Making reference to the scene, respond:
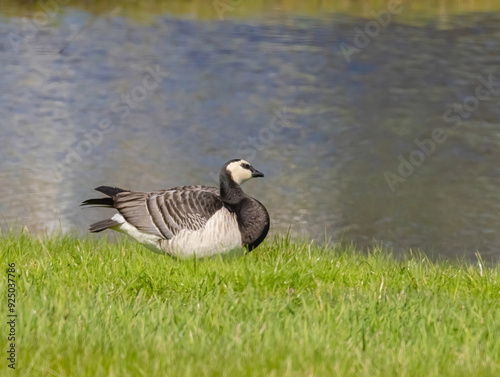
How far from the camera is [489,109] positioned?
70.4ft

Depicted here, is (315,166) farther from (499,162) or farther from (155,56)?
(155,56)

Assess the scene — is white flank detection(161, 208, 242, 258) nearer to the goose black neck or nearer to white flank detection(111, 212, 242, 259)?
white flank detection(111, 212, 242, 259)

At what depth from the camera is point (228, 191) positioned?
8938 mm

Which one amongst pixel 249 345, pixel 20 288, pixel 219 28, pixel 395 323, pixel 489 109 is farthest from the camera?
pixel 219 28

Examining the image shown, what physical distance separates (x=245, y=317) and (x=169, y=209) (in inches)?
100

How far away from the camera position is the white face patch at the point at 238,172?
9.05 meters

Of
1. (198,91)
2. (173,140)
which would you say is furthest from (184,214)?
(198,91)

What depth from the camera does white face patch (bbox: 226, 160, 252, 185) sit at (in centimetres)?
905

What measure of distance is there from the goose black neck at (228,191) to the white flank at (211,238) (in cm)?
34

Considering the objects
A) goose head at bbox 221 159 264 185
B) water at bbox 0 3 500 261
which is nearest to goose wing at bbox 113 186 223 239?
goose head at bbox 221 159 264 185

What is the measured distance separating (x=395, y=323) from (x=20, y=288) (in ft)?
10.1

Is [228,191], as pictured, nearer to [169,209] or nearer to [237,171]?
[237,171]

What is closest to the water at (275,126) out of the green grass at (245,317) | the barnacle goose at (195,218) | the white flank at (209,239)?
the barnacle goose at (195,218)

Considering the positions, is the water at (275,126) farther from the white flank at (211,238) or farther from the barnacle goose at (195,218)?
the white flank at (211,238)
